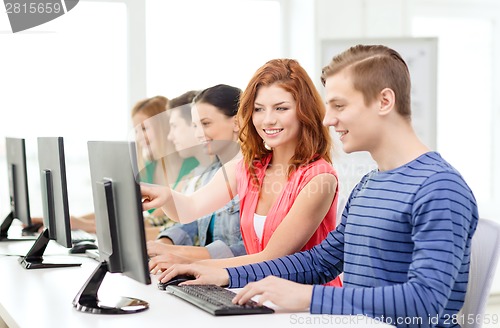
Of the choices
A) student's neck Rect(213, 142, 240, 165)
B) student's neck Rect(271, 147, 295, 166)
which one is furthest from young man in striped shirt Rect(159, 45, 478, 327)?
student's neck Rect(213, 142, 240, 165)

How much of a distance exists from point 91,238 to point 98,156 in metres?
1.34

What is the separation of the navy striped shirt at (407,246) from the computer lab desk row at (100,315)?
0.07 meters

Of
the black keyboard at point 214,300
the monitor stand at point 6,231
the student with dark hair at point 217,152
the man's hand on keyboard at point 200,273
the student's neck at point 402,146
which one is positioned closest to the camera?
the black keyboard at point 214,300

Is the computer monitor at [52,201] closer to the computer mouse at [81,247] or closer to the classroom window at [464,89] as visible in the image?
the computer mouse at [81,247]

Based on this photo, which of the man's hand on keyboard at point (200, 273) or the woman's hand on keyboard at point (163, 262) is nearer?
the man's hand on keyboard at point (200, 273)

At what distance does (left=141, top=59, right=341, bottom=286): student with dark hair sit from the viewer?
2.29 meters

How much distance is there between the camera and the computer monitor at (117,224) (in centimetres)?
174

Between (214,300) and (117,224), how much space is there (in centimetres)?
31

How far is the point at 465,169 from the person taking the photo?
573 centimetres


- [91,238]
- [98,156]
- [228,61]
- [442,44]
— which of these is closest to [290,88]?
[98,156]

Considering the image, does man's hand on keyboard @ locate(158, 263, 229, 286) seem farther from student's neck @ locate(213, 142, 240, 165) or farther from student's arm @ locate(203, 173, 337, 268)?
student's neck @ locate(213, 142, 240, 165)

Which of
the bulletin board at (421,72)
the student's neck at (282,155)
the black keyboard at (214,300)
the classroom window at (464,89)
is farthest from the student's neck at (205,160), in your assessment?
the classroom window at (464,89)

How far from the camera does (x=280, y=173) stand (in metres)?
2.47

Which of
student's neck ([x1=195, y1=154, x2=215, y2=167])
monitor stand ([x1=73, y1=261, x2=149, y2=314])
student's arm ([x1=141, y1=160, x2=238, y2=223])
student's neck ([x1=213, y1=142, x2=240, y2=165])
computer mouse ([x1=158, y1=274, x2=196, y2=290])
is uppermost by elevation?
student's neck ([x1=213, y1=142, x2=240, y2=165])
